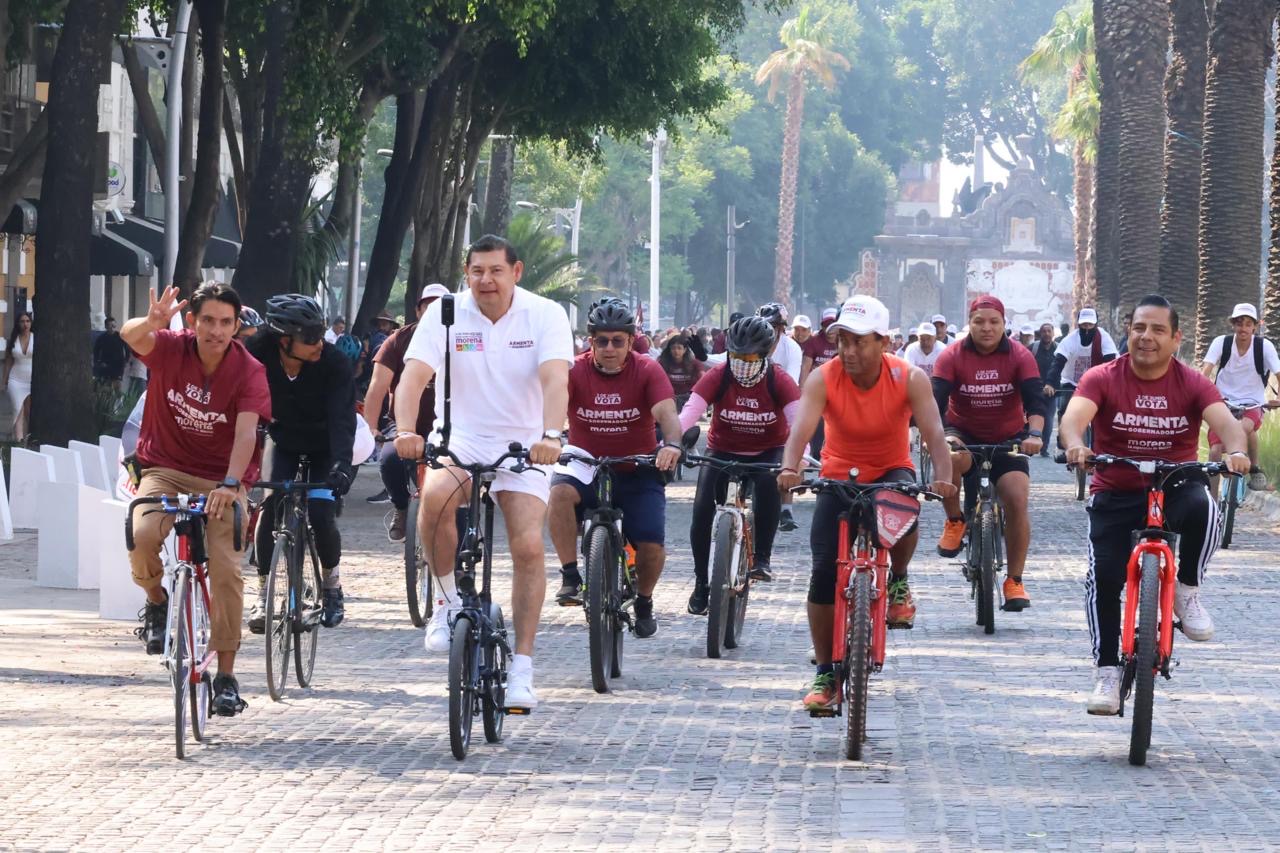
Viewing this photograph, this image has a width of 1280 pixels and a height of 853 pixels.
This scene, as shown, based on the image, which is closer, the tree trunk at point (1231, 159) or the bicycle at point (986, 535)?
the bicycle at point (986, 535)

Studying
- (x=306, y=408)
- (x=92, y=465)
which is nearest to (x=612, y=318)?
(x=306, y=408)

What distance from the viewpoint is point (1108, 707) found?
28.9 feet

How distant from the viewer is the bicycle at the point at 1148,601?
836cm

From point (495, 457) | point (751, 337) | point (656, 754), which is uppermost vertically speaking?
point (751, 337)

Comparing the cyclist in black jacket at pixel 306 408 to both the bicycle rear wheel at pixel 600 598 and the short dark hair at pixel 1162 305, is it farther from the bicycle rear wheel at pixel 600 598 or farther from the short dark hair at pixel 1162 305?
the short dark hair at pixel 1162 305

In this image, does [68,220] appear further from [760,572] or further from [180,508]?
[180,508]

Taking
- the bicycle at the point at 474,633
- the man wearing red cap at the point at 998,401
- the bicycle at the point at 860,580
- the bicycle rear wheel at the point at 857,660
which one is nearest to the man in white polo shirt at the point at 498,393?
the bicycle at the point at 474,633

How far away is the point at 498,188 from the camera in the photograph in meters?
43.8

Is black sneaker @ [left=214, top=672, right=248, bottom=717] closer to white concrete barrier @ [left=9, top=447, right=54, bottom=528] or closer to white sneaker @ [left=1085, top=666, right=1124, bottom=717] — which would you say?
white sneaker @ [left=1085, top=666, right=1124, bottom=717]

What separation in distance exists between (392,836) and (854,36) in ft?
380

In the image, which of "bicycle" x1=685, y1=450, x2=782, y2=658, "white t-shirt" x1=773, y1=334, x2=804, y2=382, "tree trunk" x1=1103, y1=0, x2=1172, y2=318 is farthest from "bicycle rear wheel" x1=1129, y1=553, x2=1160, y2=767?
"tree trunk" x1=1103, y1=0, x2=1172, y2=318

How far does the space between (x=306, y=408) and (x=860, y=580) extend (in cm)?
349

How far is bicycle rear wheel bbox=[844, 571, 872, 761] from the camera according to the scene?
8.38 m

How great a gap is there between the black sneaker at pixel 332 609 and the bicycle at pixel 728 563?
173 centimetres
